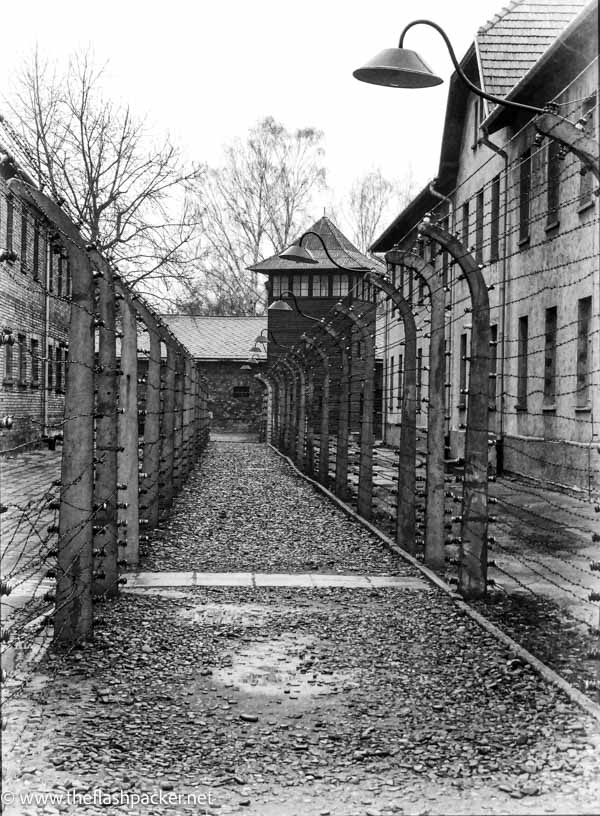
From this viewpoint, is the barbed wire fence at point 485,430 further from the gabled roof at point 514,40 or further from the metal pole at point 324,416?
the gabled roof at point 514,40

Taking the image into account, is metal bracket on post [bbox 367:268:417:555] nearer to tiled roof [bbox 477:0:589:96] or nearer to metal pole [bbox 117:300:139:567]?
metal pole [bbox 117:300:139:567]

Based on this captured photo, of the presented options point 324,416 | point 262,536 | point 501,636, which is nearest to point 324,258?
point 324,416

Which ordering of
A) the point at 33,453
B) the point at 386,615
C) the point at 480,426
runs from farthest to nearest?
1. the point at 33,453
2. the point at 480,426
3. the point at 386,615

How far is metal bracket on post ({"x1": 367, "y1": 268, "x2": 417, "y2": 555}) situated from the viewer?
11414 millimetres

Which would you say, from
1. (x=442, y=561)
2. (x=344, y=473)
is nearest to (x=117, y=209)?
(x=344, y=473)

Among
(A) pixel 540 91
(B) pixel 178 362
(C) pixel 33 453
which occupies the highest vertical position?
(A) pixel 540 91

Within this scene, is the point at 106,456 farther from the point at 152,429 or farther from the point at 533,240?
the point at 533,240

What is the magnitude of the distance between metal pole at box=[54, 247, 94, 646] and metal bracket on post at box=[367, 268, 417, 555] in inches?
193

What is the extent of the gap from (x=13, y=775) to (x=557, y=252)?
17.2m

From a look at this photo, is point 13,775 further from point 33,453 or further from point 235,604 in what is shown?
point 33,453

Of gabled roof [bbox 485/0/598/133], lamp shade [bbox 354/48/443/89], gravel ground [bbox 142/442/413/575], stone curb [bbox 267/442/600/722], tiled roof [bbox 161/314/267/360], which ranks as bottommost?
gravel ground [bbox 142/442/413/575]

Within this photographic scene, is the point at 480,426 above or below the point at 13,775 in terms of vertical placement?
above

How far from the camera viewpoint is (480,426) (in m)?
8.75

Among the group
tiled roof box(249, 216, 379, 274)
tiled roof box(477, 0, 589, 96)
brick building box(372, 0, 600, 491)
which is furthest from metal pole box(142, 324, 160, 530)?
tiled roof box(249, 216, 379, 274)
